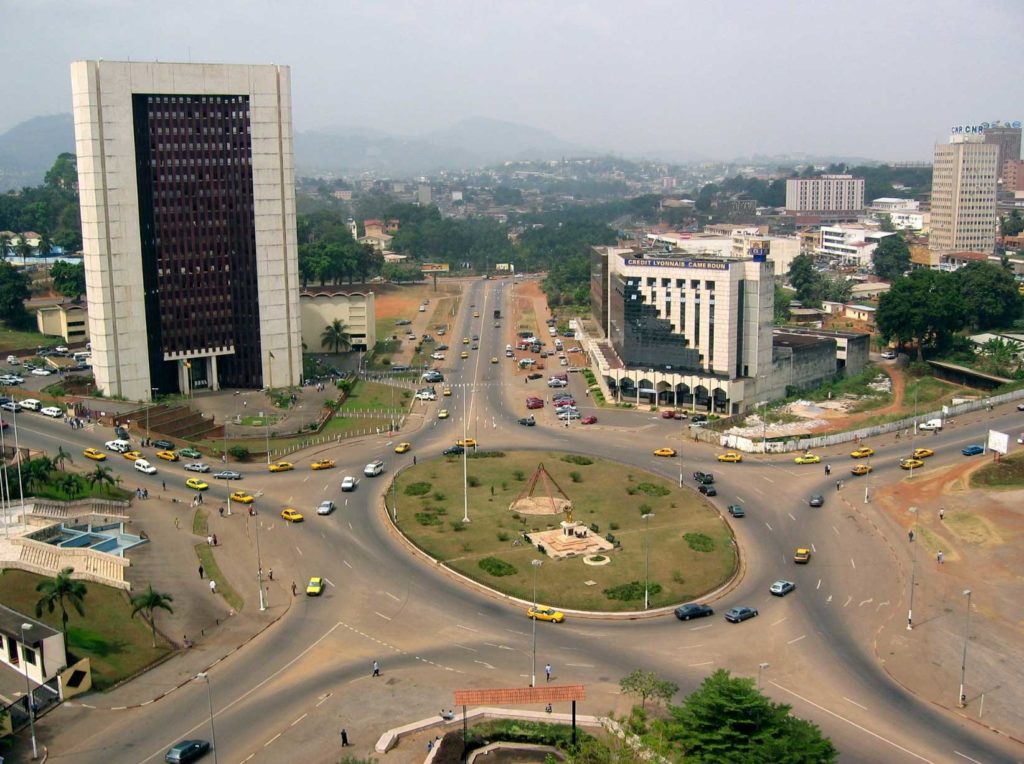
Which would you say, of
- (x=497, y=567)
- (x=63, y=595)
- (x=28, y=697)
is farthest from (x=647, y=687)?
(x=63, y=595)

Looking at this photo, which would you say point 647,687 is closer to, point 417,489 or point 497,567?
point 497,567

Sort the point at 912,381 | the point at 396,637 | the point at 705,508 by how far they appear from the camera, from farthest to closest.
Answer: the point at 912,381
the point at 705,508
the point at 396,637

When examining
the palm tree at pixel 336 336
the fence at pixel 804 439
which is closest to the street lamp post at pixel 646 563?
the fence at pixel 804 439

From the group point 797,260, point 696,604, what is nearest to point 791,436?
point 696,604

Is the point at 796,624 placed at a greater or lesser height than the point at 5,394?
lesser

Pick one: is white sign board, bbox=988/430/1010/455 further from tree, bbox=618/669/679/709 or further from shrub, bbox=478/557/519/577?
tree, bbox=618/669/679/709

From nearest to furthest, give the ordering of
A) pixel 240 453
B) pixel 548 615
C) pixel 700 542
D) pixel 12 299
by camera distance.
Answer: pixel 548 615 < pixel 700 542 < pixel 240 453 < pixel 12 299

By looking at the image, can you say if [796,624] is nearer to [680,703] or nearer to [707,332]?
[680,703]
